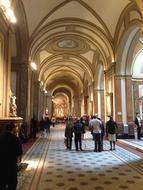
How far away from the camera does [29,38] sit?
13.5 m

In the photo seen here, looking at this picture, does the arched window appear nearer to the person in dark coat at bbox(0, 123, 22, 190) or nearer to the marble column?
the marble column

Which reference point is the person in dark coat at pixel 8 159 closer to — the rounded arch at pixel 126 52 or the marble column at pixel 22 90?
the marble column at pixel 22 90

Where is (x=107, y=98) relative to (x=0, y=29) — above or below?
below

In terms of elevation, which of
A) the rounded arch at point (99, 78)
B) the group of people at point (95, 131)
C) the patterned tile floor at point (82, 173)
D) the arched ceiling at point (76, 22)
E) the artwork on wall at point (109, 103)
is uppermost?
the arched ceiling at point (76, 22)

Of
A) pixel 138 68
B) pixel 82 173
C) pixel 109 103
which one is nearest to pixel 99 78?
pixel 138 68

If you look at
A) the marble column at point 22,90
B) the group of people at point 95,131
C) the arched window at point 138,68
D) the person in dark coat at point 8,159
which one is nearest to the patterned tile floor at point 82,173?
the person in dark coat at point 8,159

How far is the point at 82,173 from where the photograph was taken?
5.86 metres

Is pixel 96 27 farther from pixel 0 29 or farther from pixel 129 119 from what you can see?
pixel 0 29

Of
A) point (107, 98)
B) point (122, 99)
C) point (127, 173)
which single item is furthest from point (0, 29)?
point (107, 98)

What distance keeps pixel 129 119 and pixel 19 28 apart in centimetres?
804

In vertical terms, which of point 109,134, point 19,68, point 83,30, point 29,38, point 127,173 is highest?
point 83,30

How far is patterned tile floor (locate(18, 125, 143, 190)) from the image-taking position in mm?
4848

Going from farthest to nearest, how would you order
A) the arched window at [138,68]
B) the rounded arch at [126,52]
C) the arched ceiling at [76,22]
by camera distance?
the arched window at [138,68]
the rounded arch at [126,52]
the arched ceiling at [76,22]

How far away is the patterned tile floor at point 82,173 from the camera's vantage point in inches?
191
